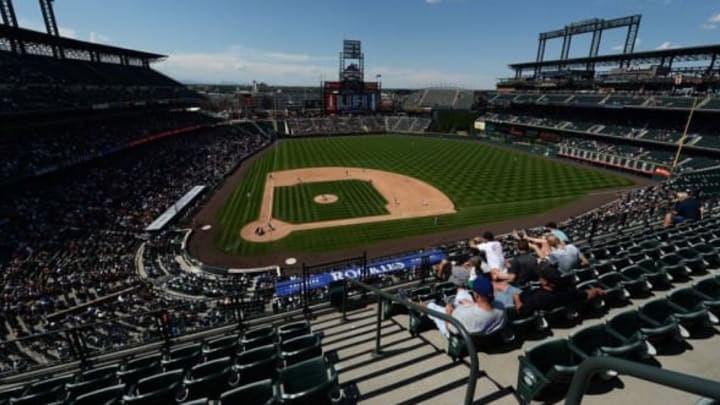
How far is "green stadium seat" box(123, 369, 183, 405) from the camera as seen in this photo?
488 centimetres

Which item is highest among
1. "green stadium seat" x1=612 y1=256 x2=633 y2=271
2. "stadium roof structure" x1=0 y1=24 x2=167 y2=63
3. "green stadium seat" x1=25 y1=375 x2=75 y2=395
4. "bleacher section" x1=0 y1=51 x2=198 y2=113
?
"stadium roof structure" x1=0 y1=24 x2=167 y2=63

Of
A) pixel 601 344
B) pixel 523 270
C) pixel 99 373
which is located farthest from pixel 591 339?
pixel 99 373

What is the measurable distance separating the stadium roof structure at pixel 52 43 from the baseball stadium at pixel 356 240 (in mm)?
397

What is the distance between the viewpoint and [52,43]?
44.8 metres

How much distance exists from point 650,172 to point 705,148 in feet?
21.2

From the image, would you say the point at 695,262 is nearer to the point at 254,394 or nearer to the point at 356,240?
the point at 254,394

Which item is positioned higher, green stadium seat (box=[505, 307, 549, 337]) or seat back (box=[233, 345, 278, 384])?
green stadium seat (box=[505, 307, 549, 337])

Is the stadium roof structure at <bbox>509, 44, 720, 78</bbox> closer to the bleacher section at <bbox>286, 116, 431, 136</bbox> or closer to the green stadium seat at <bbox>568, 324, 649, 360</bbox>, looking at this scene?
the bleacher section at <bbox>286, 116, 431, 136</bbox>

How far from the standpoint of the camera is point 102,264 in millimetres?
22609

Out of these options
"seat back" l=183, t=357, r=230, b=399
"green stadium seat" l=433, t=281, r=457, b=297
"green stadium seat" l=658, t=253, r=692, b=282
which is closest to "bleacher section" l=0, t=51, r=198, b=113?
"seat back" l=183, t=357, r=230, b=399

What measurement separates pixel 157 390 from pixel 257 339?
187 centimetres

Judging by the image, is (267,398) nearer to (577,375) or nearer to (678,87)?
(577,375)

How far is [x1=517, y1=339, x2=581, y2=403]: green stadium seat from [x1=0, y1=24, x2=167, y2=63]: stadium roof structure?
53409 mm

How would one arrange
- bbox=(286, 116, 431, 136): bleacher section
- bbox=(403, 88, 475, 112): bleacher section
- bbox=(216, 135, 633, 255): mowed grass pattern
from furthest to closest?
bbox=(403, 88, 475, 112): bleacher section, bbox=(286, 116, 431, 136): bleacher section, bbox=(216, 135, 633, 255): mowed grass pattern
